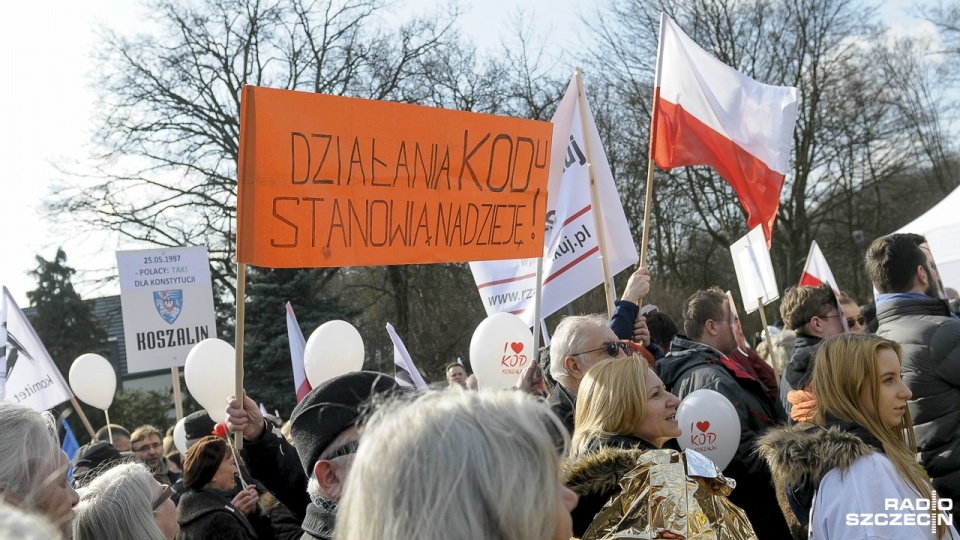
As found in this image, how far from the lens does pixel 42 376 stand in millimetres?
7980

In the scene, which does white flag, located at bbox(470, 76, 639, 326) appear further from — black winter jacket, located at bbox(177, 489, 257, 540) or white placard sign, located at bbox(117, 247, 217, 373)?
white placard sign, located at bbox(117, 247, 217, 373)

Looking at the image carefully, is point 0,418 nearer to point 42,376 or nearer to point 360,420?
point 360,420

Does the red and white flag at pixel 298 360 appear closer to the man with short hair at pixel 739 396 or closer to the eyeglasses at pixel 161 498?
the man with short hair at pixel 739 396

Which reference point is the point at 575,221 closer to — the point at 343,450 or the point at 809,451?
the point at 809,451

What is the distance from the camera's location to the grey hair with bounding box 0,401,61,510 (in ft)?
7.65

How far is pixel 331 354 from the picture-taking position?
25.2 ft

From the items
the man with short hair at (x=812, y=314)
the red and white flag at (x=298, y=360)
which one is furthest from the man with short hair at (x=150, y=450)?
the man with short hair at (x=812, y=314)

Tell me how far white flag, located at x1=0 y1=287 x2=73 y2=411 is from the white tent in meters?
8.35

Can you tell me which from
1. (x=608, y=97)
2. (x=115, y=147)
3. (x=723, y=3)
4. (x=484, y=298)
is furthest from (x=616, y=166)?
(x=484, y=298)

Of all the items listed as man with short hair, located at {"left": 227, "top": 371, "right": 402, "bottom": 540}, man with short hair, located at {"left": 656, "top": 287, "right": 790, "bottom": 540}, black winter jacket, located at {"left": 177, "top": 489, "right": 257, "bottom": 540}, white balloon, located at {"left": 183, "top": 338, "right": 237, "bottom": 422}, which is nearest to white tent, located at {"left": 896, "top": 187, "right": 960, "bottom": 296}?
man with short hair, located at {"left": 656, "top": 287, "right": 790, "bottom": 540}

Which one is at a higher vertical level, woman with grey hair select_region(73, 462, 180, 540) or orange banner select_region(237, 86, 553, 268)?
orange banner select_region(237, 86, 553, 268)

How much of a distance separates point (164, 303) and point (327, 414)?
6274 mm

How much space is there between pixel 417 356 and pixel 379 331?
82.0 inches

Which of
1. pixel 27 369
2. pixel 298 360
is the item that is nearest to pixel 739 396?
pixel 298 360
